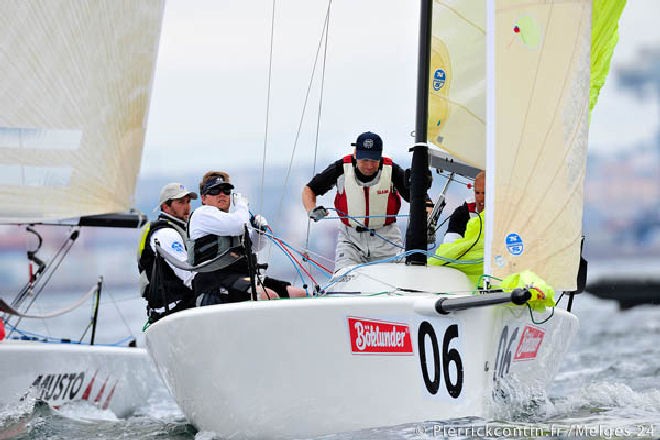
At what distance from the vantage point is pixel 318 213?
17.8 feet

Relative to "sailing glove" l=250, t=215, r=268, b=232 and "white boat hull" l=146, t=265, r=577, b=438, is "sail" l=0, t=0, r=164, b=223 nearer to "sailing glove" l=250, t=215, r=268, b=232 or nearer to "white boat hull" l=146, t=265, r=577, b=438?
"sailing glove" l=250, t=215, r=268, b=232

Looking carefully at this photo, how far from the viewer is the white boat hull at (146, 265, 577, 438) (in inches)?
167

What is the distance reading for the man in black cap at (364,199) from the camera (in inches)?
225

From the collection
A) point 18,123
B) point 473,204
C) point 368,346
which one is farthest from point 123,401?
point 368,346

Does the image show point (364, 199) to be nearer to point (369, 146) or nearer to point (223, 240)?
point (369, 146)

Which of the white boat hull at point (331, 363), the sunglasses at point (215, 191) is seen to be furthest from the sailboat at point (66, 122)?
the white boat hull at point (331, 363)

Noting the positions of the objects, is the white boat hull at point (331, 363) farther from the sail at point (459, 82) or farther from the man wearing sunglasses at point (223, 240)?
the sail at point (459, 82)

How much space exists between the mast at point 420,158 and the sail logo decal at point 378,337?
699 millimetres

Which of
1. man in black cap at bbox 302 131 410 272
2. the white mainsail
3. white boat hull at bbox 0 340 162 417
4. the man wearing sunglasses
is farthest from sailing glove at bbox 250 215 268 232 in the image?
white boat hull at bbox 0 340 162 417

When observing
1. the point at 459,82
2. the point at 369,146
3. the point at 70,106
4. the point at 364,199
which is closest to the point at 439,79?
the point at 459,82

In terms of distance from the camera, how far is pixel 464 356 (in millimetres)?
4434

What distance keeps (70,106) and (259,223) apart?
2.60m

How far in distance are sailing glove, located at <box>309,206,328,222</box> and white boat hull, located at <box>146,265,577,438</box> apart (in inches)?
43.6

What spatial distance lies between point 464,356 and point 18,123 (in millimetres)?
3934
